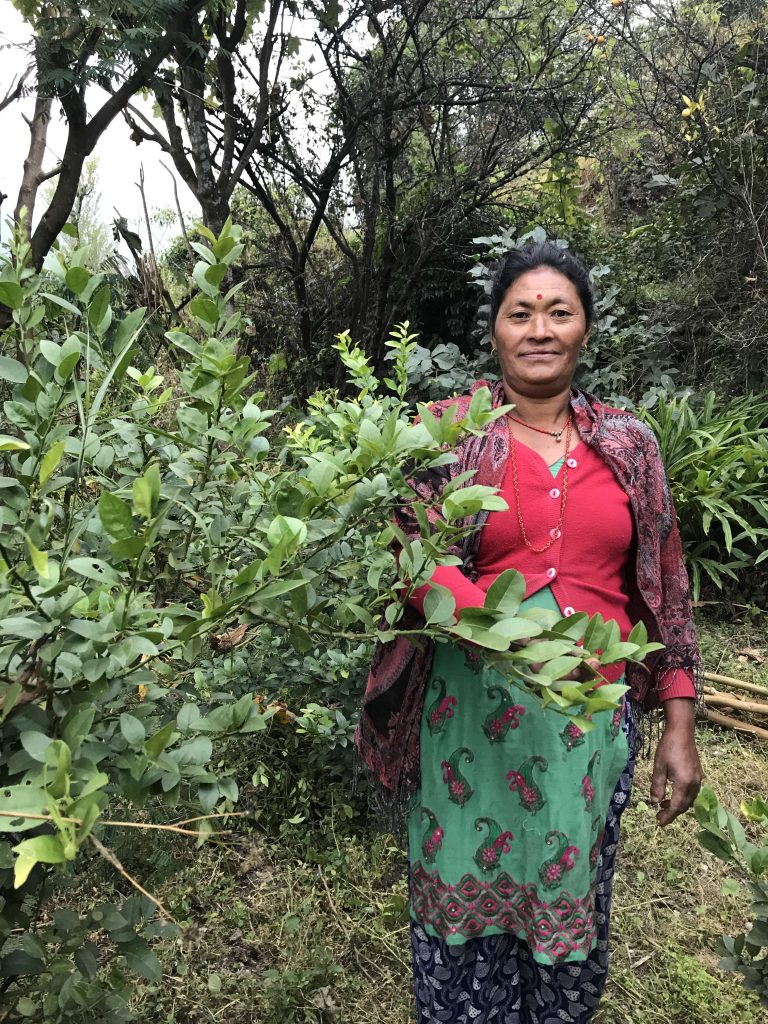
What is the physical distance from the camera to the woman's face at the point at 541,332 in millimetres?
1361

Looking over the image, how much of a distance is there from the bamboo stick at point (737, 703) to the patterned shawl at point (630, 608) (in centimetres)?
183

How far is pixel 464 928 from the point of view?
131cm

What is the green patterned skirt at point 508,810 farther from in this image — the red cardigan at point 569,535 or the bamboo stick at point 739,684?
the bamboo stick at point 739,684

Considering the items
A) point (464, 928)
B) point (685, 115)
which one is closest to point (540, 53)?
point (685, 115)

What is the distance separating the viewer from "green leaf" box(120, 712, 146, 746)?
65 centimetres

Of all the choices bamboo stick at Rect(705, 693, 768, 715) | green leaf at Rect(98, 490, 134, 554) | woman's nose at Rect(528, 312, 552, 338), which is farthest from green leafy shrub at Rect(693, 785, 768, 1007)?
bamboo stick at Rect(705, 693, 768, 715)

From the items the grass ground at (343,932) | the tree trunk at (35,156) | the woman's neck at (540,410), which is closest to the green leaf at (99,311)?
the woman's neck at (540,410)

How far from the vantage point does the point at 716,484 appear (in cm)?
372

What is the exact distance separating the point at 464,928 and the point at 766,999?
1.50ft

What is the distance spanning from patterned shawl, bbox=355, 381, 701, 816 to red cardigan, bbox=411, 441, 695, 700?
0.09 feet

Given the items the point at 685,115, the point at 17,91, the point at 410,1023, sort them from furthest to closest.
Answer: the point at 685,115 → the point at 17,91 → the point at 410,1023

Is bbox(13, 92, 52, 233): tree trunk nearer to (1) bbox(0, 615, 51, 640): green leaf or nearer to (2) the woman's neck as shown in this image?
(2) the woman's neck

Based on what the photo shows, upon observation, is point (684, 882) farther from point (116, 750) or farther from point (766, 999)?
point (116, 750)

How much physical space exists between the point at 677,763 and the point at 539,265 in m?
0.93
